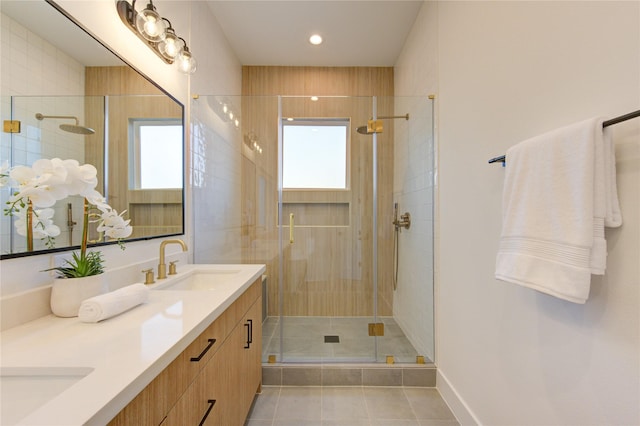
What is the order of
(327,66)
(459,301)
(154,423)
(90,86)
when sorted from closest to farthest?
(154,423) < (90,86) < (459,301) < (327,66)

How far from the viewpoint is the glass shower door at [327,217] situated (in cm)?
243

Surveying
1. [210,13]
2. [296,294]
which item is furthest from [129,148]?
[296,294]

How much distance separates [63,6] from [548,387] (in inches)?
89.2

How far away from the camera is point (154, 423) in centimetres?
64

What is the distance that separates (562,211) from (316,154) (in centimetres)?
203

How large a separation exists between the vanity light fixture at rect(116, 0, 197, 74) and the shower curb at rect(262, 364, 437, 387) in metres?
2.11

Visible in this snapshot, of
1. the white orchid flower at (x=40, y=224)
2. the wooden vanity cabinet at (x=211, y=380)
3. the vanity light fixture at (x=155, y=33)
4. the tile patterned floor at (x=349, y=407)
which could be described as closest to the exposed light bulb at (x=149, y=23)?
the vanity light fixture at (x=155, y=33)

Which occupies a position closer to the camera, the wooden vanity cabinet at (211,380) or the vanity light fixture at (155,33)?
the wooden vanity cabinet at (211,380)

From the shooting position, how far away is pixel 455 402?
1594 mm

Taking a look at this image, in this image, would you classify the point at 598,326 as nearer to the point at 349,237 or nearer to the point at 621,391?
the point at 621,391

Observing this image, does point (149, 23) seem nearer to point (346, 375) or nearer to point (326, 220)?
point (326, 220)

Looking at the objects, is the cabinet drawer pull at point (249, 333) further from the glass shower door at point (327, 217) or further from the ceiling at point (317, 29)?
the ceiling at point (317, 29)

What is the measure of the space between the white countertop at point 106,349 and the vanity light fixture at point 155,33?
1319 millimetres

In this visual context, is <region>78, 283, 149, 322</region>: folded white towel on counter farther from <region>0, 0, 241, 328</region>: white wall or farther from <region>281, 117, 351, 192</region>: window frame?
<region>281, 117, 351, 192</region>: window frame
